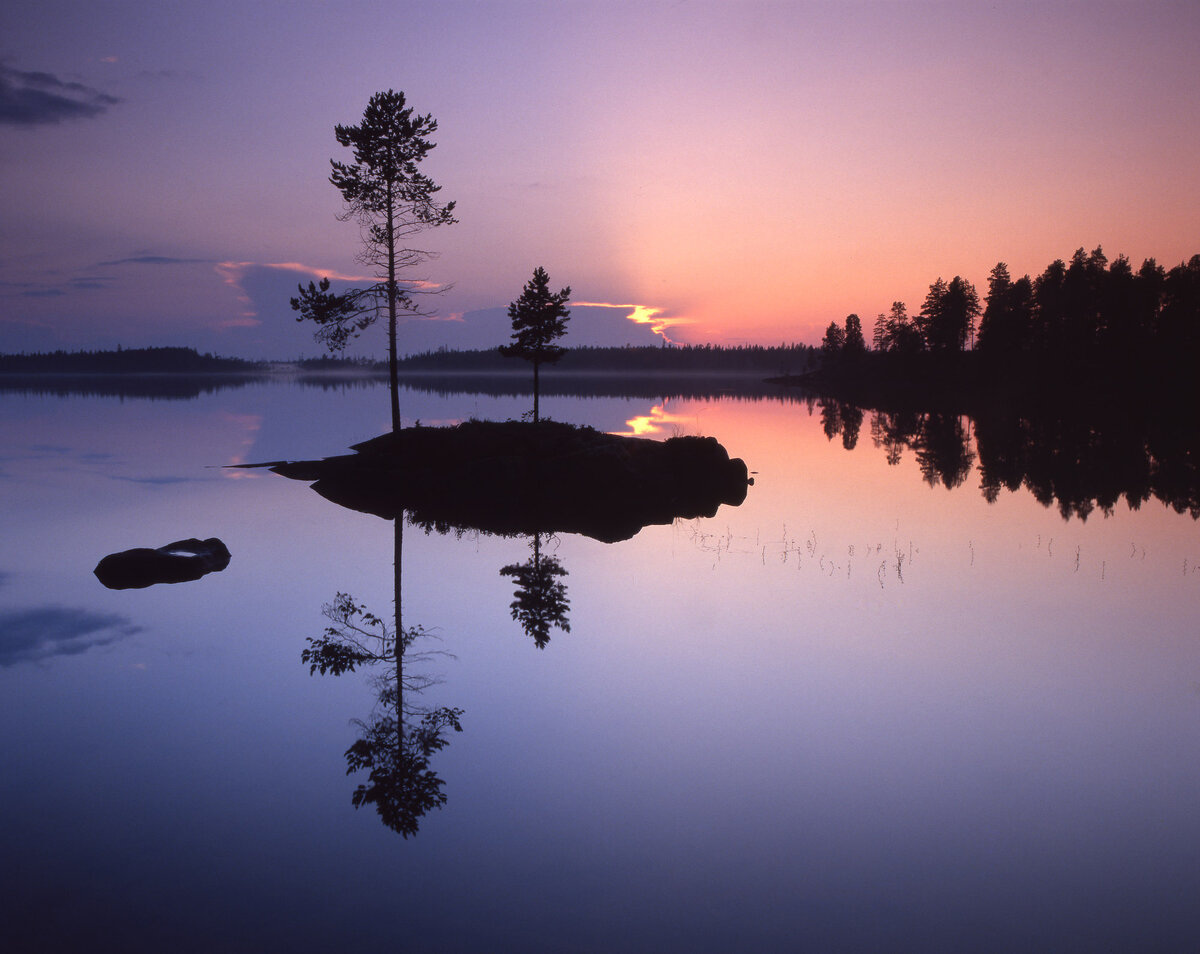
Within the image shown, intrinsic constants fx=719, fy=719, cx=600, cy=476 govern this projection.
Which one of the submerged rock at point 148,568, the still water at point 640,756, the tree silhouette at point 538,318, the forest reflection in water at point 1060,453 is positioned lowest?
the submerged rock at point 148,568

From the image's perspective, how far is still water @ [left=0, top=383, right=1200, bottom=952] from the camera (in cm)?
672

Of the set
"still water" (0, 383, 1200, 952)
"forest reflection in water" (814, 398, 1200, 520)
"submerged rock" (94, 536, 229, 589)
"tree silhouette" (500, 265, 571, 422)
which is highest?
"tree silhouette" (500, 265, 571, 422)

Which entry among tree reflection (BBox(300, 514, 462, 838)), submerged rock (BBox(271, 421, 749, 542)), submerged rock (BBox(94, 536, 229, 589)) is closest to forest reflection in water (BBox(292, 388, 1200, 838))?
tree reflection (BBox(300, 514, 462, 838))

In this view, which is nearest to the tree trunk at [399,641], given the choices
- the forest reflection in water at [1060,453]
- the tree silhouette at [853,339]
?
the forest reflection in water at [1060,453]

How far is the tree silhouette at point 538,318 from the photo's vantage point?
141 feet

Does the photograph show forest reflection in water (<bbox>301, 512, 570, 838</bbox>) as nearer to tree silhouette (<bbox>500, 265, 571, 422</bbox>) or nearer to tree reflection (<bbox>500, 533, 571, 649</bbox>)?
tree reflection (<bbox>500, 533, 571, 649</bbox>)

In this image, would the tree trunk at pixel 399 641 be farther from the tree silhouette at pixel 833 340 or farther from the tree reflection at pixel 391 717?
the tree silhouette at pixel 833 340

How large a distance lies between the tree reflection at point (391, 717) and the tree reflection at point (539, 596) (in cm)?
205

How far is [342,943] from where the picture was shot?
6.30 meters

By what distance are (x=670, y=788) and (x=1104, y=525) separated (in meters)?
21.6

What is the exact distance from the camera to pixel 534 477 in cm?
2919

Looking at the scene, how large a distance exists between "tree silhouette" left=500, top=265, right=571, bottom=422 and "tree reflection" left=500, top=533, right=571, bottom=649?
24.7m

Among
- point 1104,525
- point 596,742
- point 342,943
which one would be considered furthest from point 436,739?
point 1104,525

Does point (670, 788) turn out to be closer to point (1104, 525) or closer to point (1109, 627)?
point (1109, 627)
